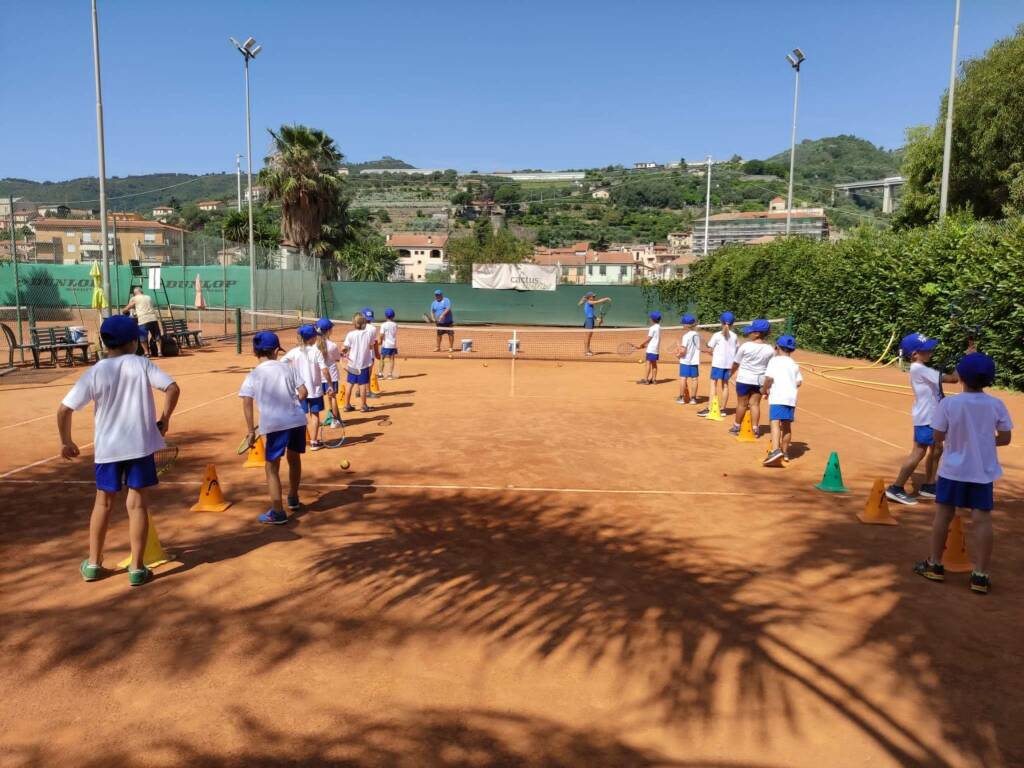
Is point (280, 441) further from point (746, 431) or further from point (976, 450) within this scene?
point (746, 431)

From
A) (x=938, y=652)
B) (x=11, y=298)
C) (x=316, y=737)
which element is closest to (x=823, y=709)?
(x=938, y=652)

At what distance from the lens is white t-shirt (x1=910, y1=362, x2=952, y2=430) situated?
7.64 m

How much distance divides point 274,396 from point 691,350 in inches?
356

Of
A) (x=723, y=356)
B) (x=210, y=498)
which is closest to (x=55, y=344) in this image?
(x=210, y=498)

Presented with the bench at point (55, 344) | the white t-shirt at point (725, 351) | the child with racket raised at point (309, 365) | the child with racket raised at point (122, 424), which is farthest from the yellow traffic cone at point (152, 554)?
the bench at point (55, 344)

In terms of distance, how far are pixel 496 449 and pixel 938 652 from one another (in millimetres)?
6289

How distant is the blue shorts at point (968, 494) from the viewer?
5484 millimetres

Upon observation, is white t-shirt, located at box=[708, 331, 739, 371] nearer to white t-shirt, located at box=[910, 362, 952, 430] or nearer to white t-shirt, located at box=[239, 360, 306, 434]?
white t-shirt, located at box=[910, 362, 952, 430]

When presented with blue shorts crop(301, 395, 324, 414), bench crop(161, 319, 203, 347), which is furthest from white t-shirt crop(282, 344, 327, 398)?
bench crop(161, 319, 203, 347)

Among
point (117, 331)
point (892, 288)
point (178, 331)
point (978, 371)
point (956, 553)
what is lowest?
point (956, 553)

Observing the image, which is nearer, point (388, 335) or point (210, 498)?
point (210, 498)

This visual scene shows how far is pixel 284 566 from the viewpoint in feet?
19.6

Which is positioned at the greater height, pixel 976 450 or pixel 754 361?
pixel 754 361

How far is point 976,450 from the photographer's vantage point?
5.48m
